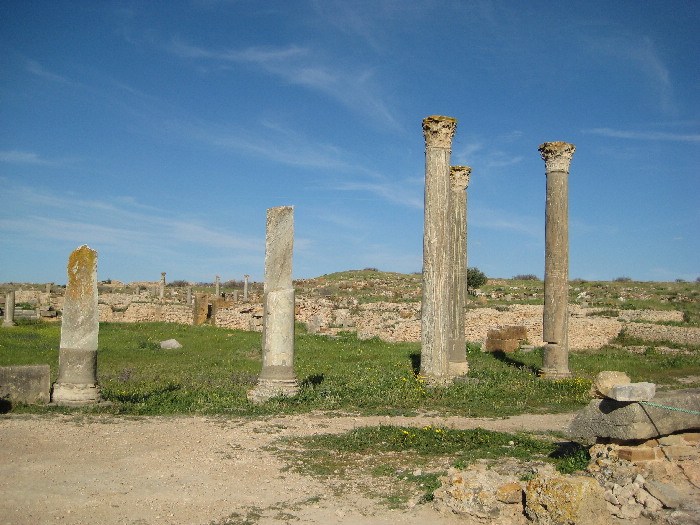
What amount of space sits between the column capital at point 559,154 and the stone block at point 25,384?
500 inches

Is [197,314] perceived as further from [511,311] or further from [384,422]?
[384,422]

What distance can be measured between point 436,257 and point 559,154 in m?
5.05

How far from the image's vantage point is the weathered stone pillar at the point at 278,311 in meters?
12.7

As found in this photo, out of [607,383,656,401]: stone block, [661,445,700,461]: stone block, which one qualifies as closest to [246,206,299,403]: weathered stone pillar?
[607,383,656,401]: stone block

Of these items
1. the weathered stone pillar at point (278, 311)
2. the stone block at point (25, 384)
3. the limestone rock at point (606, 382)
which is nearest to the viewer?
the limestone rock at point (606, 382)

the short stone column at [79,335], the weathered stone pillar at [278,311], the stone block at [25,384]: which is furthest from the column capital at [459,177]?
the stone block at [25,384]

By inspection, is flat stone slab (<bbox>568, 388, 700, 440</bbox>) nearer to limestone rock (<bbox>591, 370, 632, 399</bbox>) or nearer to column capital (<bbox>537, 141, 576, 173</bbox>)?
limestone rock (<bbox>591, 370, 632, 399</bbox>)

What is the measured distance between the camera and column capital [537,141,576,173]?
16.5 m

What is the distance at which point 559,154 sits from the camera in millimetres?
16531

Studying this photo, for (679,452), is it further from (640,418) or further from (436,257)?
(436,257)

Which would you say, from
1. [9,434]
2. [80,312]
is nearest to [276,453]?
[9,434]

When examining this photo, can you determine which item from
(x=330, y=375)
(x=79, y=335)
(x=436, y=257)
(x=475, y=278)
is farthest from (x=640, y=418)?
(x=475, y=278)

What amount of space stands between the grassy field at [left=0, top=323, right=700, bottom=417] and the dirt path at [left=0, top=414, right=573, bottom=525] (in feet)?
4.45

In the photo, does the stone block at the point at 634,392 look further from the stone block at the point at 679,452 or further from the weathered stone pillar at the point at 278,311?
the weathered stone pillar at the point at 278,311
